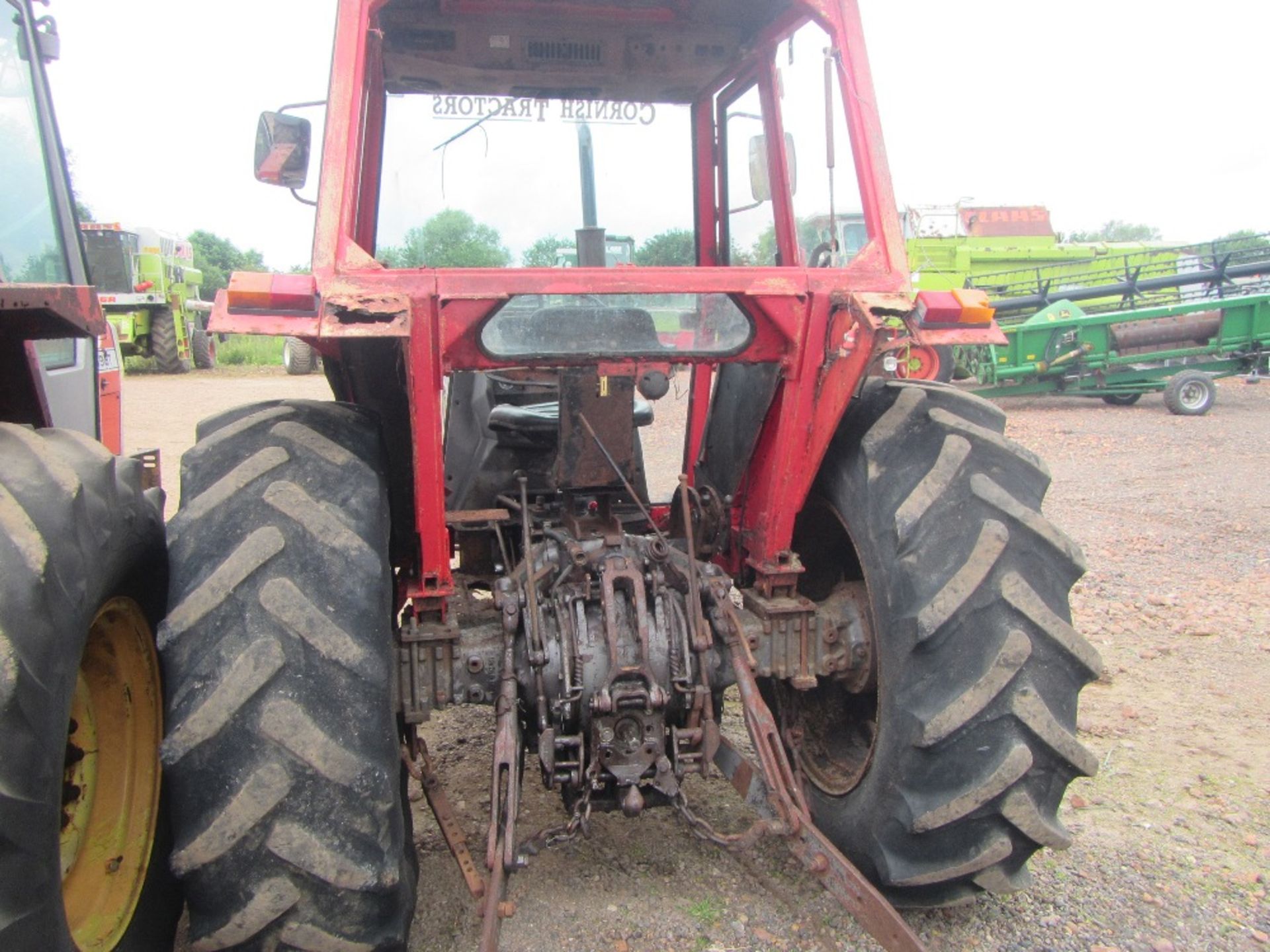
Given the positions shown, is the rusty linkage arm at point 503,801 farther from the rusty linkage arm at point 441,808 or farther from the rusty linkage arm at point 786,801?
the rusty linkage arm at point 786,801

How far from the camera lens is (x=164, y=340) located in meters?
20.5

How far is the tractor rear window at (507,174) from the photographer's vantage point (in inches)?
130

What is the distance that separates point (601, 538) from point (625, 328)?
2.16ft

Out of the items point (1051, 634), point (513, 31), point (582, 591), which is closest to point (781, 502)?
point (582, 591)

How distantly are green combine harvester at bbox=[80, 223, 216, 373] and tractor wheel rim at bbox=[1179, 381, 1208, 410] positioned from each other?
596 inches

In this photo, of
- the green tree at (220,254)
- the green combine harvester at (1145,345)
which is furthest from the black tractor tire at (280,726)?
the green tree at (220,254)

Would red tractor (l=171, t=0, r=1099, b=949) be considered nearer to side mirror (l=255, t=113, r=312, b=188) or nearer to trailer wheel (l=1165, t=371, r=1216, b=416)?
side mirror (l=255, t=113, r=312, b=188)

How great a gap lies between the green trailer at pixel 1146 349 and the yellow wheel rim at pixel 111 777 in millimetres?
12077

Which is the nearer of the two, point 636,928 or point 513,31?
point 636,928

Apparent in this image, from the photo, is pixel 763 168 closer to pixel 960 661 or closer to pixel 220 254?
pixel 960 661

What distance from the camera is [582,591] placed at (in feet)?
9.43

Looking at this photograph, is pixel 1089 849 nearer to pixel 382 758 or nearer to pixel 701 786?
pixel 701 786

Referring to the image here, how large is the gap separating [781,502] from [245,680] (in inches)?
58.0

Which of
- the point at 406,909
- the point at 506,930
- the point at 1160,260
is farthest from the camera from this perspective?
the point at 1160,260
